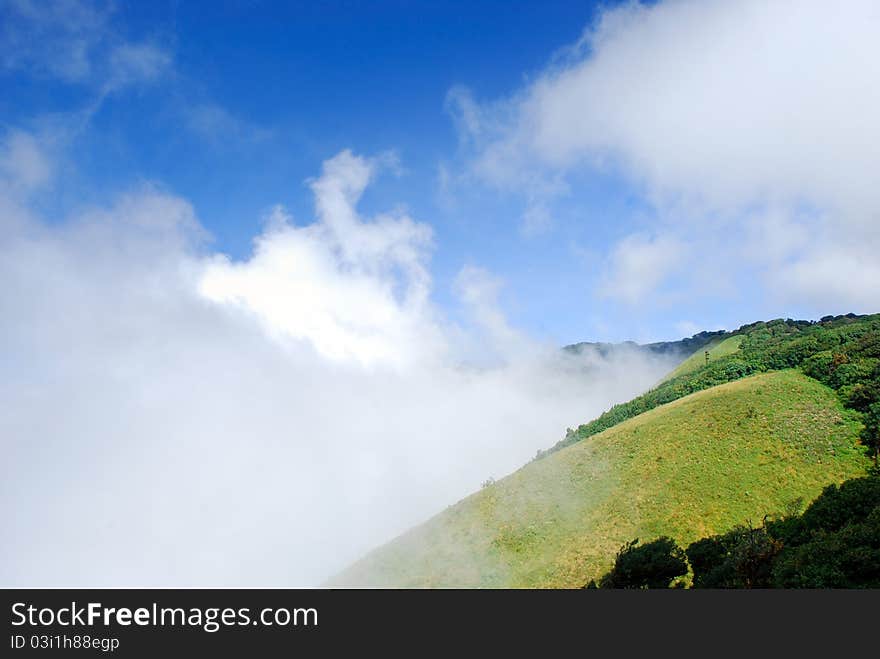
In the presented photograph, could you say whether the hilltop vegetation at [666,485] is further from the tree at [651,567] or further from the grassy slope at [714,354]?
the grassy slope at [714,354]

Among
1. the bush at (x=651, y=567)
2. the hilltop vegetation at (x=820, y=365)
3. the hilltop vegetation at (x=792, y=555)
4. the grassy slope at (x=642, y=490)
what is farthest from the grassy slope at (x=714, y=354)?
the bush at (x=651, y=567)

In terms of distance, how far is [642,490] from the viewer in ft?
189

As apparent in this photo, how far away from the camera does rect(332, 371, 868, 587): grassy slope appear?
5016cm

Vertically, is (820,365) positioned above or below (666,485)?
above

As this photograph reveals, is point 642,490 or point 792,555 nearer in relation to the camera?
point 792,555

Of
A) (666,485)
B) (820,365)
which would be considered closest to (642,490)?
(666,485)

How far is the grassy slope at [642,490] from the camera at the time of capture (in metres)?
50.2

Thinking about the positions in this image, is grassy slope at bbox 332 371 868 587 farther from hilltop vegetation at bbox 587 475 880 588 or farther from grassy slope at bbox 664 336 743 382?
grassy slope at bbox 664 336 743 382

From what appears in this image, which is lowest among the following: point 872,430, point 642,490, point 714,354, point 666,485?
point 642,490

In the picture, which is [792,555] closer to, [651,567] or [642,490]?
[651,567]

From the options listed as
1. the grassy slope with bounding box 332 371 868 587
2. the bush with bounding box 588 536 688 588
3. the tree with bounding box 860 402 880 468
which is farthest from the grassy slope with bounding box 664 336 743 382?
the bush with bounding box 588 536 688 588
